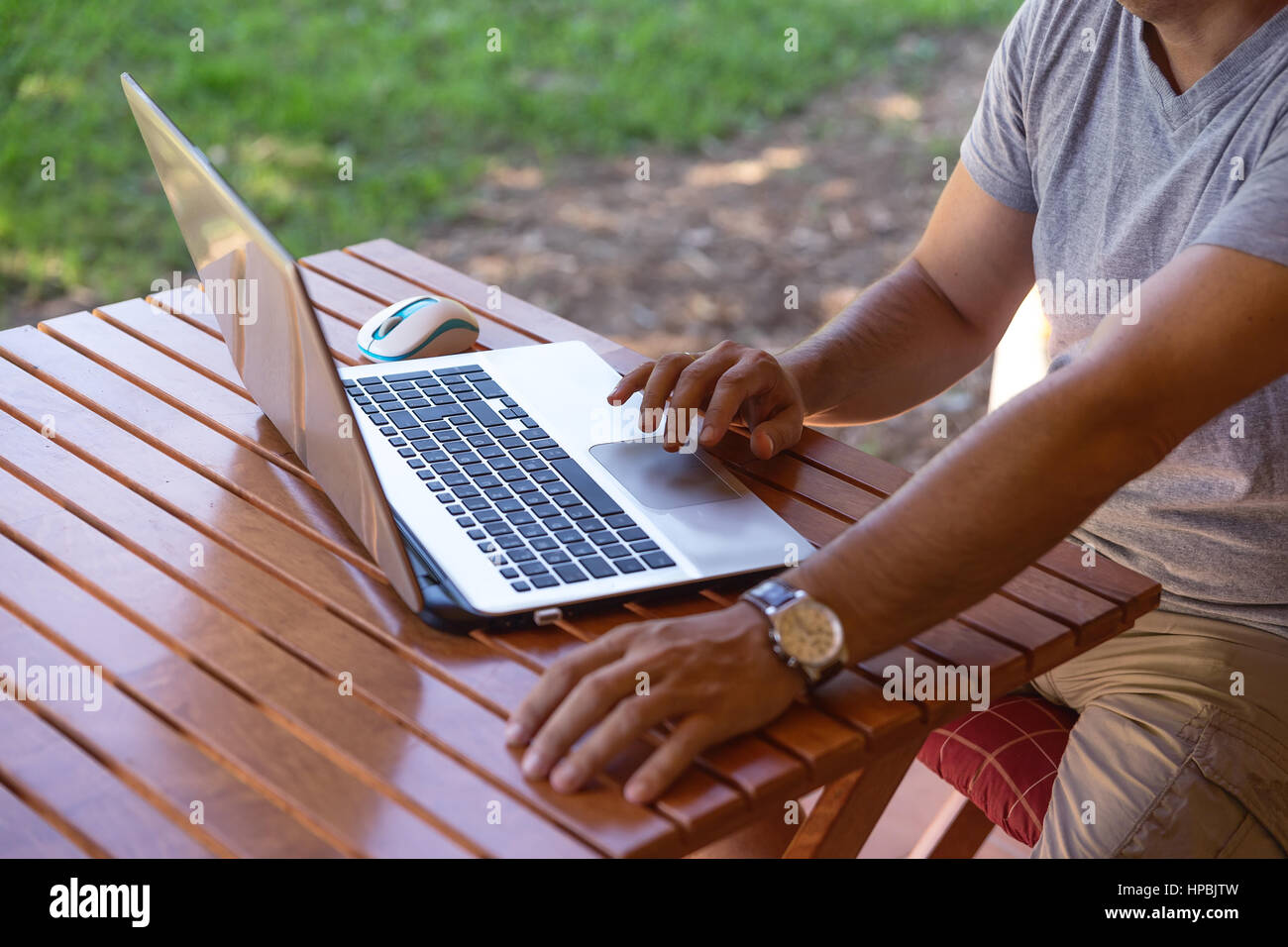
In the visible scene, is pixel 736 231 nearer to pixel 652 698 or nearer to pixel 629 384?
pixel 629 384

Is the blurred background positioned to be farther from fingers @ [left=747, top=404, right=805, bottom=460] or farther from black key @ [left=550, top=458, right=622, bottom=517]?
black key @ [left=550, top=458, right=622, bottom=517]

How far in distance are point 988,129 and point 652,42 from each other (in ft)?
11.9

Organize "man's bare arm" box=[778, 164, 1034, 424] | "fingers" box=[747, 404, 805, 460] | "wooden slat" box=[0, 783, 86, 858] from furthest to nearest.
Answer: "man's bare arm" box=[778, 164, 1034, 424] < "fingers" box=[747, 404, 805, 460] < "wooden slat" box=[0, 783, 86, 858]

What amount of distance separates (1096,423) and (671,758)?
0.45 metres

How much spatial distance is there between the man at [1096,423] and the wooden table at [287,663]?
4cm

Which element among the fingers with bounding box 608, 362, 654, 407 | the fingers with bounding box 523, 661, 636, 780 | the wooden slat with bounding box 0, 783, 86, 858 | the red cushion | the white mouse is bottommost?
the red cushion

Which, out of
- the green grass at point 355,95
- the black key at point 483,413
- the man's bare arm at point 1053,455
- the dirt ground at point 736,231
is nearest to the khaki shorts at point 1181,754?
the man's bare arm at point 1053,455

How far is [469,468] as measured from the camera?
1.33 m

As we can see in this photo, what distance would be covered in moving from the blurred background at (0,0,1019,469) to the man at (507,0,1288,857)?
1630 mm

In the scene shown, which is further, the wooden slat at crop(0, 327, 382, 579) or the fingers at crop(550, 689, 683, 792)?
the wooden slat at crop(0, 327, 382, 579)

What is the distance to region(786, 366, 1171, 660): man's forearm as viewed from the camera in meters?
1.09

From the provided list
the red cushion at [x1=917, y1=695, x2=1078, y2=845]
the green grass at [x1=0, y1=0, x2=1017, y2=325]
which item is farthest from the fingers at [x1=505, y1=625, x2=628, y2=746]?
the green grass at [x1=0, y1=0, x2=1017, y2=325]

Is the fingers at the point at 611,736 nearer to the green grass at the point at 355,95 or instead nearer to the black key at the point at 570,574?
the black key at the point at 570,574
